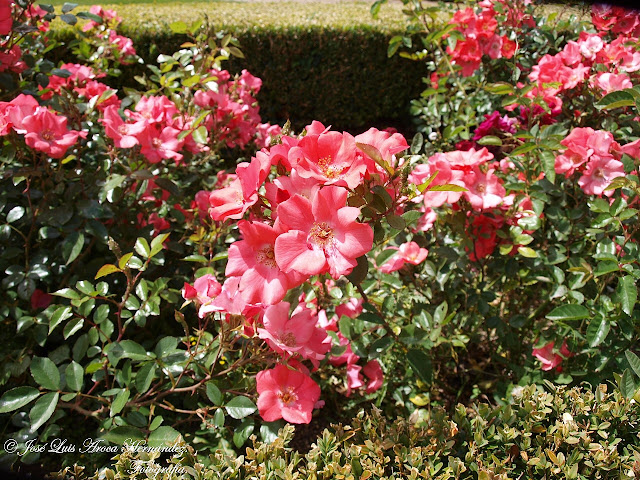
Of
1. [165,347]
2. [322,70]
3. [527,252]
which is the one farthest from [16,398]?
[322,70]

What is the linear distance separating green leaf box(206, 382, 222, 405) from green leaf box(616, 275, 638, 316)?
42.9 inches

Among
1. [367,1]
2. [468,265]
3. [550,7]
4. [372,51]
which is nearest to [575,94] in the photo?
A: [468,265]

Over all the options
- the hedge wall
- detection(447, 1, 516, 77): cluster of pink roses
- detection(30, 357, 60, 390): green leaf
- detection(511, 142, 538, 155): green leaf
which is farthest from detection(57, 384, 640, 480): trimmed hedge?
the hedge wall

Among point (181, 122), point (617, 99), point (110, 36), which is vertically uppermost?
point (617, 99)

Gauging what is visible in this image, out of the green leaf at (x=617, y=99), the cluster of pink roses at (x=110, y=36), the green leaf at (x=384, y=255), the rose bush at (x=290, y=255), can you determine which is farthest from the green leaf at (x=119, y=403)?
the cluster of pink roses at (x=110, y=36)

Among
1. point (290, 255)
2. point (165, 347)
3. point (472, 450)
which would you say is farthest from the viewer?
point (165, 347)

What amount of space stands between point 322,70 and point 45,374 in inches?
184

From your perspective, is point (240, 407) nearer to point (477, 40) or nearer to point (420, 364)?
point (420, 364)

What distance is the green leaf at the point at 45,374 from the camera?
126 cm

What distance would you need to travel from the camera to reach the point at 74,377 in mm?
1307

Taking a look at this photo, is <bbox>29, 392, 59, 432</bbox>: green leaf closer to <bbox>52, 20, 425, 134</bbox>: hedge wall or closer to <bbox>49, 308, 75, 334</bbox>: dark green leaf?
<bbox>49, 308, 75, 334</bbox>: dark green leaf

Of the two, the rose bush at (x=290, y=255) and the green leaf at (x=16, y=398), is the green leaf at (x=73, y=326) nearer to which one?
the rose bush at (x=290, y=255)

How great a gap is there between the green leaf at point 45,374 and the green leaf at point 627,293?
58.8 inches

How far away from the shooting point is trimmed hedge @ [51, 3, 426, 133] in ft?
16.2
